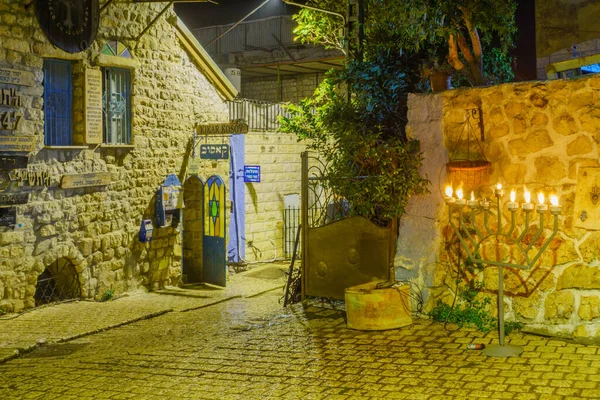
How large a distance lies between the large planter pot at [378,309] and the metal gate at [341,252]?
781mm

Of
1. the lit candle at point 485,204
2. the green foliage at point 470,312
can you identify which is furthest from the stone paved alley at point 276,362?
the lit candle at point 485,204

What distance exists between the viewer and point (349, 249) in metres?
10.1

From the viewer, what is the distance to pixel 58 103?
39.6ft

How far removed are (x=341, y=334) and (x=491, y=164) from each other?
2.73 meters

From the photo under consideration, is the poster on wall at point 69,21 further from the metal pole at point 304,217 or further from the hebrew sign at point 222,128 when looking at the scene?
the metal pole at point 304,217

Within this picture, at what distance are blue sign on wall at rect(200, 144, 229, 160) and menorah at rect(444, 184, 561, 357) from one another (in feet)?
22.3

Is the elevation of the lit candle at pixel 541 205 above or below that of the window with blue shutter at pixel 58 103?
below

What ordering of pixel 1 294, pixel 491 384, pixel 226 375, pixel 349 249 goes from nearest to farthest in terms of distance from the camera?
pixel 491 384 → pixel 226 375 → pixel 349 249 → pixel 1 294

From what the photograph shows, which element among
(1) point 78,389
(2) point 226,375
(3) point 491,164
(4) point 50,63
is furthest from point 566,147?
(4) point 50,63

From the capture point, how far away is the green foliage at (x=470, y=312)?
28.3 feet

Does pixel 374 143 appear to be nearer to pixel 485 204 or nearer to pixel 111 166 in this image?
pixel 485 204

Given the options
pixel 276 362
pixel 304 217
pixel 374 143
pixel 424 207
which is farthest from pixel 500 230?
pixel 304 217

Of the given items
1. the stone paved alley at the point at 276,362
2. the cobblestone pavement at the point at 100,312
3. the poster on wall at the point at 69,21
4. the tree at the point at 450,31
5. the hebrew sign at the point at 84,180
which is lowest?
the cobblestone pavement at the point at 100,312

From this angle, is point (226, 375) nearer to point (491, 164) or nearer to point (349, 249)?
point (349, 249)
